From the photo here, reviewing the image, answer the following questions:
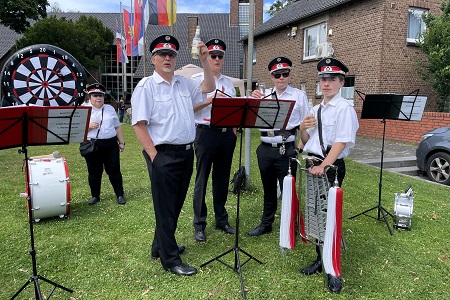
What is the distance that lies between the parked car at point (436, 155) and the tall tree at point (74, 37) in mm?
25970

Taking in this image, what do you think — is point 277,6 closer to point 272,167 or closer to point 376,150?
point 376,150

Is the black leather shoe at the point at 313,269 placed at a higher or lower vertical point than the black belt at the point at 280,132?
lower

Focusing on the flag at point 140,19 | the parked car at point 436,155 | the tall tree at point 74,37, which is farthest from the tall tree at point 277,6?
the parked car at point 436,155

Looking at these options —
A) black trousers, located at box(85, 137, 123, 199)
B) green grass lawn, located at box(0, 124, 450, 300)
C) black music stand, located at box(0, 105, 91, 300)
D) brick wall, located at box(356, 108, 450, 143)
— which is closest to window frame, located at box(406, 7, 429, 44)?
brick wall, located at box(356, 108, 450, 143)

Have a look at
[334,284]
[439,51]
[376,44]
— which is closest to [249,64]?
[334,284]

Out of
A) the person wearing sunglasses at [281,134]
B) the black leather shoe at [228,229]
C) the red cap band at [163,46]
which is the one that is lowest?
the black leather shoe at [228,229]

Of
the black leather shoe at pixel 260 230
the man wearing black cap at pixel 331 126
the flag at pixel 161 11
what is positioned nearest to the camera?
the man wearing black cap at pixel 331 126

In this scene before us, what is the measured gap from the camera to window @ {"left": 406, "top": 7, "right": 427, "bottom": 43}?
1495 cm

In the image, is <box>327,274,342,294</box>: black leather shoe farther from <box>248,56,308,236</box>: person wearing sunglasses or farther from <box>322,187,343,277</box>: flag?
<box>248,56,308,236</box>: person wearing sunglasses

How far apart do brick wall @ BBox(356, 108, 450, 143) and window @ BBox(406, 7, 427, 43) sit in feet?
12.2

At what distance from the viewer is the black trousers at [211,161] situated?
14.8 feet

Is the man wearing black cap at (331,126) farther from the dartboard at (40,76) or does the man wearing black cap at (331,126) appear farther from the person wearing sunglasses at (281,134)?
the dartboard at (40,76)

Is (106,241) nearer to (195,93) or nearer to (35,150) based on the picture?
(195,93)

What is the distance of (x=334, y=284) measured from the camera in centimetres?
346
